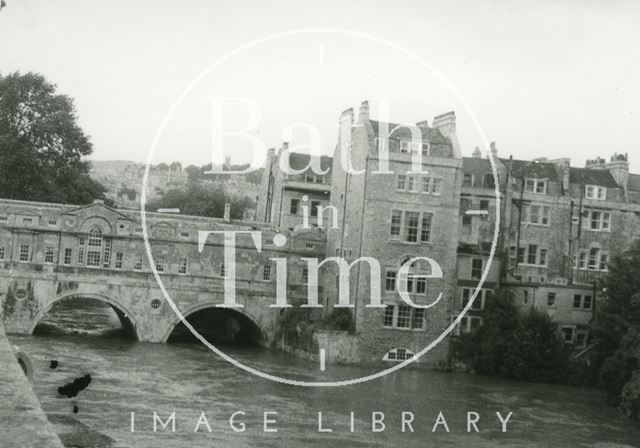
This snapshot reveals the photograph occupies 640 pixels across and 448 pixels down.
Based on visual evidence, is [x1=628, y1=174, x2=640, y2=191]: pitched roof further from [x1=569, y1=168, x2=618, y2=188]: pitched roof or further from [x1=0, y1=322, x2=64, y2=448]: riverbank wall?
[x1=0, y1=322, x2=64, y2=448]: riverbank wall

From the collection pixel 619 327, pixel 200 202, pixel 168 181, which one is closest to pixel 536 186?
pixel 619 327

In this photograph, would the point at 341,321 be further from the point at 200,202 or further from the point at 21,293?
the point at 200,202

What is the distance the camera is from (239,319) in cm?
5612

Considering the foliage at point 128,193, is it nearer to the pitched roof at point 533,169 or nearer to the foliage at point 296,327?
the pitched roof at point 533,169

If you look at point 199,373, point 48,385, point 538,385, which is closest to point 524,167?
point 538,385

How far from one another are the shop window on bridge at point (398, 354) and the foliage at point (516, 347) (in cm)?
297

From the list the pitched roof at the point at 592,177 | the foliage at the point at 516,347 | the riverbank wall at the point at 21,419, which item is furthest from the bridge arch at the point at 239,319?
the riverbank wall at the point at 21,419

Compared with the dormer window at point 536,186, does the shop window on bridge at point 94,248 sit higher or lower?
lower

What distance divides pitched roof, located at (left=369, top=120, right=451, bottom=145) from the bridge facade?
320 inches

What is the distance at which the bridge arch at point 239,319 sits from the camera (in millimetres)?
49656

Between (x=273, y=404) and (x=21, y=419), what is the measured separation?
27841mm

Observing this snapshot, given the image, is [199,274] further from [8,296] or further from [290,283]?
[8,296]

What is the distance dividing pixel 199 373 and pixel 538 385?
1764 centimetres

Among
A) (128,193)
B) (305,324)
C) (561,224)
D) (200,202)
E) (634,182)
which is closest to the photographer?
(305,324)
